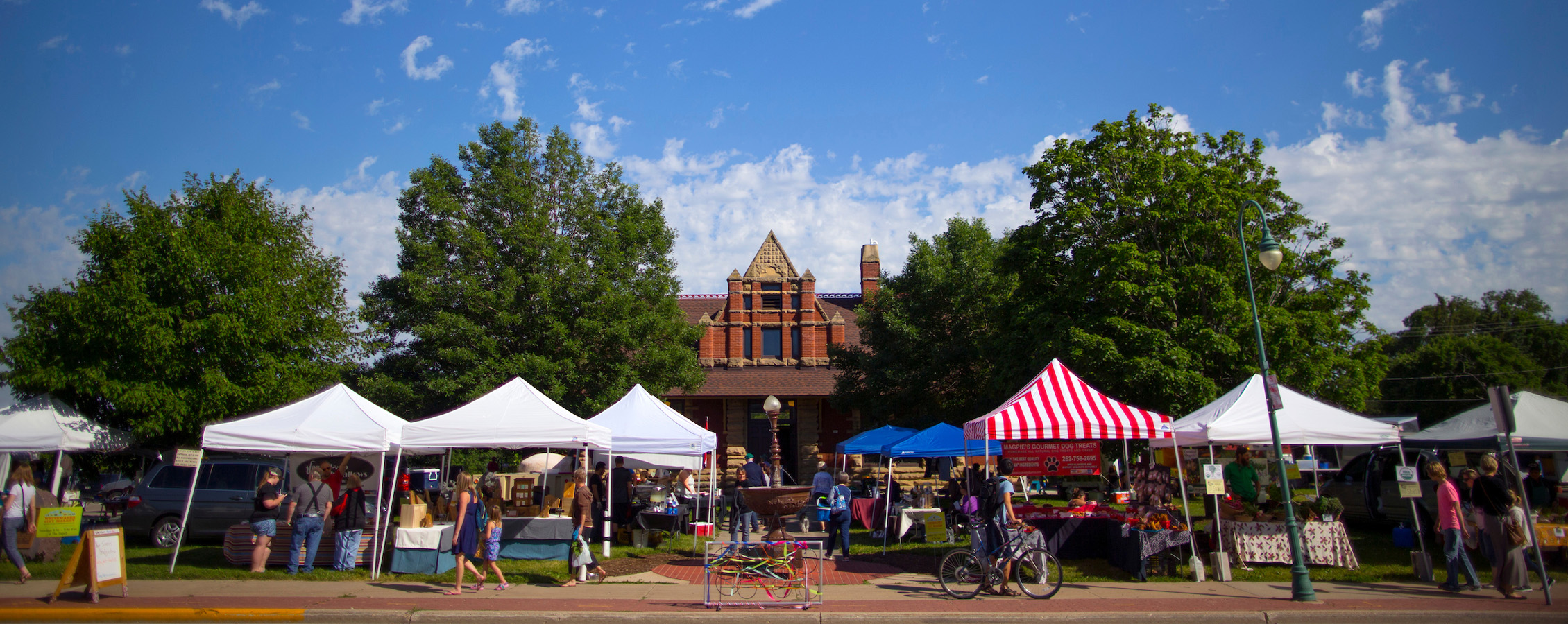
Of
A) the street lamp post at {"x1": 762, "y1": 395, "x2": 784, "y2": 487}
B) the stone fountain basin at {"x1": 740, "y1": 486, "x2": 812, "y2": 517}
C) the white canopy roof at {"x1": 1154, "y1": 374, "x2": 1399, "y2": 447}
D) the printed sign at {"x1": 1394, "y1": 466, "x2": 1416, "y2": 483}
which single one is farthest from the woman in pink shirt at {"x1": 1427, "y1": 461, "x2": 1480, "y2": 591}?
Answer: the street lamp post at {"x1": 762, "y1": 395, "x2": 784, "y2": 487}

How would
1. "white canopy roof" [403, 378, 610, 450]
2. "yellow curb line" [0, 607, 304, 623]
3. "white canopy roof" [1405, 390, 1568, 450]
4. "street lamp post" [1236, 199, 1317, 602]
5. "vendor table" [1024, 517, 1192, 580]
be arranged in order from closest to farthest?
"yellow curb line" [0, 607, 304, 623]
"street lamp post" [1236, 199, 1317, 602]
"vendor table" [1024, 517, 1192, 580]
"white canopy roof" [403, 378, 610, 450]
"white canopy roof" [1405, 390, 1568, 450]

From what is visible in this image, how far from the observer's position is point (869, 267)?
39.9 m

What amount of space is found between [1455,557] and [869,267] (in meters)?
30.5

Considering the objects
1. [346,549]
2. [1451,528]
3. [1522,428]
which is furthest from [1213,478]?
[346,549]

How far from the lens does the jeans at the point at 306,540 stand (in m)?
11.7

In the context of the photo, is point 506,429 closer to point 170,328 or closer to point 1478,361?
point 170,328

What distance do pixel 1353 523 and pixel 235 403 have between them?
25.0 metres

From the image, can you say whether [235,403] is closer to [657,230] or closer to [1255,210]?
[657,230]

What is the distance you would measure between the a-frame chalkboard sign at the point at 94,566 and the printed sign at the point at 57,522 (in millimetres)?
2290

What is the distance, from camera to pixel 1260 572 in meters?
11.7

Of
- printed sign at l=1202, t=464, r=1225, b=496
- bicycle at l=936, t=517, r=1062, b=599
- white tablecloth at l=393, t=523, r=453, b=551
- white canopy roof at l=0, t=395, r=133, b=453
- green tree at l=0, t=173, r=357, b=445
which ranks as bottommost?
bicycle at l=936, t=517, r=1062, b=599

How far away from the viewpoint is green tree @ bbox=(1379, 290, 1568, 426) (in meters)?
43.6

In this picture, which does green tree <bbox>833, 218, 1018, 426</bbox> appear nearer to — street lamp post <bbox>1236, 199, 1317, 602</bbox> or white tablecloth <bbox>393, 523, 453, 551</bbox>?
street lamp post <bbox>1236, 199, 1317, 602</bbox>

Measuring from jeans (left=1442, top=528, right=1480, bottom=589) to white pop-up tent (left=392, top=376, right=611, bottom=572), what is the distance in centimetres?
1150
